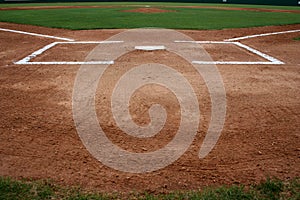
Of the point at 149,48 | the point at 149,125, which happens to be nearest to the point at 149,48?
the point at 149,48

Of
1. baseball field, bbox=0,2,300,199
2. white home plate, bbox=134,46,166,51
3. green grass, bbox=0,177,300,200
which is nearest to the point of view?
green grass, bbox=0,177,300,200

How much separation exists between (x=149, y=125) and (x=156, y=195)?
1082mm

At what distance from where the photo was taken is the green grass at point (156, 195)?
1979 mm

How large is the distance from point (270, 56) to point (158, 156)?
4759mm

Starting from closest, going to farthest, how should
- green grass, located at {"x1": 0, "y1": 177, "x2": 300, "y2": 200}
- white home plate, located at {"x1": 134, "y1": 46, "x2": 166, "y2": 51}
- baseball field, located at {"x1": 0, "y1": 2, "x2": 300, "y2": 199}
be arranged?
green grass, located at {"x1": 0, "y1": 177, "x2": 300, "y2": 200}
baseball field, located at {"x1": 0, "y1": 2, "x2": 300, "y2": 199}
white home plate, located at {"x1": 134, "y1": 46, "x2": 166, "y2": 51}

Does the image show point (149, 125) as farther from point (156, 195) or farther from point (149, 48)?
point (149, 48)

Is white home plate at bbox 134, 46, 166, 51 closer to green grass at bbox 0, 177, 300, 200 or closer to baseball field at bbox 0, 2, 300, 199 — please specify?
baseball field at bbox 0, 2, 300, 199

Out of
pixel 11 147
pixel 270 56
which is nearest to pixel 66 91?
pixel 11 147

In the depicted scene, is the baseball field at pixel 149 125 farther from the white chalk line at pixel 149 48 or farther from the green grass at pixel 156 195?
the white chalk line at pixel 149 48

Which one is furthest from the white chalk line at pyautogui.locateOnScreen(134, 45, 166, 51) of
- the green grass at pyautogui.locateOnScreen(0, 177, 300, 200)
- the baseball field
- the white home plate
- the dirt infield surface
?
the green grass at pyautogui.locateOnScreen(0, 177, 300, 200)

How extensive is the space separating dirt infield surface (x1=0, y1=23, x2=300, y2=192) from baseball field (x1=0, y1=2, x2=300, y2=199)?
0.01 m

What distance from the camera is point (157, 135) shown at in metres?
2.85

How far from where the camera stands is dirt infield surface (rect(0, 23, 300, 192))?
224 centimetres

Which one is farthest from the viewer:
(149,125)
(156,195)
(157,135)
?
(149,125)
